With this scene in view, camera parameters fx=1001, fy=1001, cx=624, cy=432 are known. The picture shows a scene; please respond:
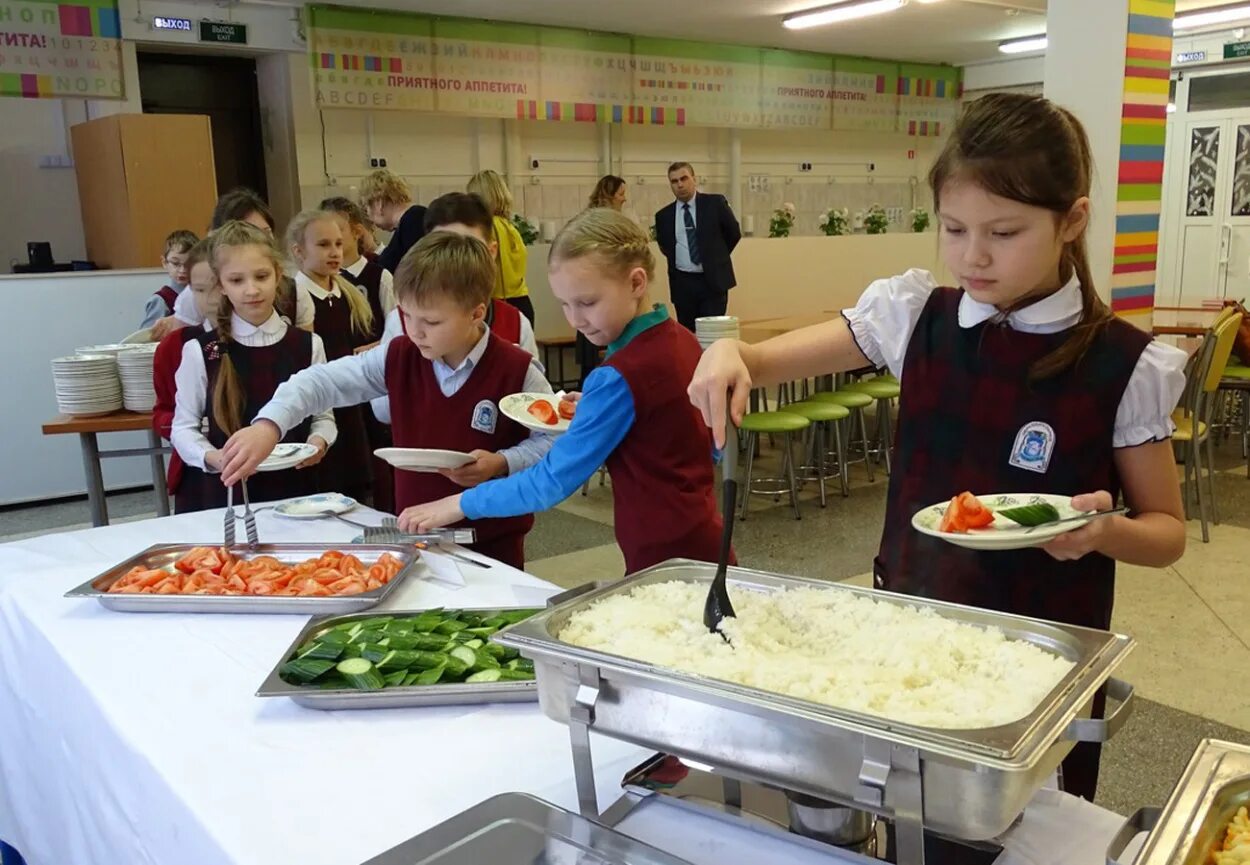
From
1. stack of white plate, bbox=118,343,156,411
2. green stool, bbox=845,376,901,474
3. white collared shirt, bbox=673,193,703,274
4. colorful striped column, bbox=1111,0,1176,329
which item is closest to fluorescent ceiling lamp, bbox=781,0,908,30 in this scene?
white collared shirt, bbox=673,193,703,274

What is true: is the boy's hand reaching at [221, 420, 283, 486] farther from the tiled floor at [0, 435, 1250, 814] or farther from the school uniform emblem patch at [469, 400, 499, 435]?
the tiled floor at [0, 435, 1250, 814]

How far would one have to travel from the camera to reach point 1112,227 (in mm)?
4051

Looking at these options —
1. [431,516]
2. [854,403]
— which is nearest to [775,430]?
[854,403]

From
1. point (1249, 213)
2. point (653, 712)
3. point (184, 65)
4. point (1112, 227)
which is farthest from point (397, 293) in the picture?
point (1249, 213)

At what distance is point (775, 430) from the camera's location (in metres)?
4.27

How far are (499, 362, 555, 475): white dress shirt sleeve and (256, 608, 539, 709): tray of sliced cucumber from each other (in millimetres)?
666

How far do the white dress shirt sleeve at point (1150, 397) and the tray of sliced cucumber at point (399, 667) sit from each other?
769 millimetres

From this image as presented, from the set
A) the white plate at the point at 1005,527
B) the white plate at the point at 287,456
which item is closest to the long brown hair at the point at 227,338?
the white plate at the point at 287,456

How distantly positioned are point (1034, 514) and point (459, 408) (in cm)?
133

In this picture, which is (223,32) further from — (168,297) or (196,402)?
(196,402)

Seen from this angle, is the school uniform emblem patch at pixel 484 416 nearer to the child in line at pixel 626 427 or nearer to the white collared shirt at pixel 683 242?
the child in line at pixel 626 427

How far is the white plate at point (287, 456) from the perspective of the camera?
2.01m

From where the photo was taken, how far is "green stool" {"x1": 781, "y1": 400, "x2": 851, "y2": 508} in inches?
175

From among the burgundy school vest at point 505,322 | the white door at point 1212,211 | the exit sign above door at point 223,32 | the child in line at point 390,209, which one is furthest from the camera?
the white door at point 1212,211
